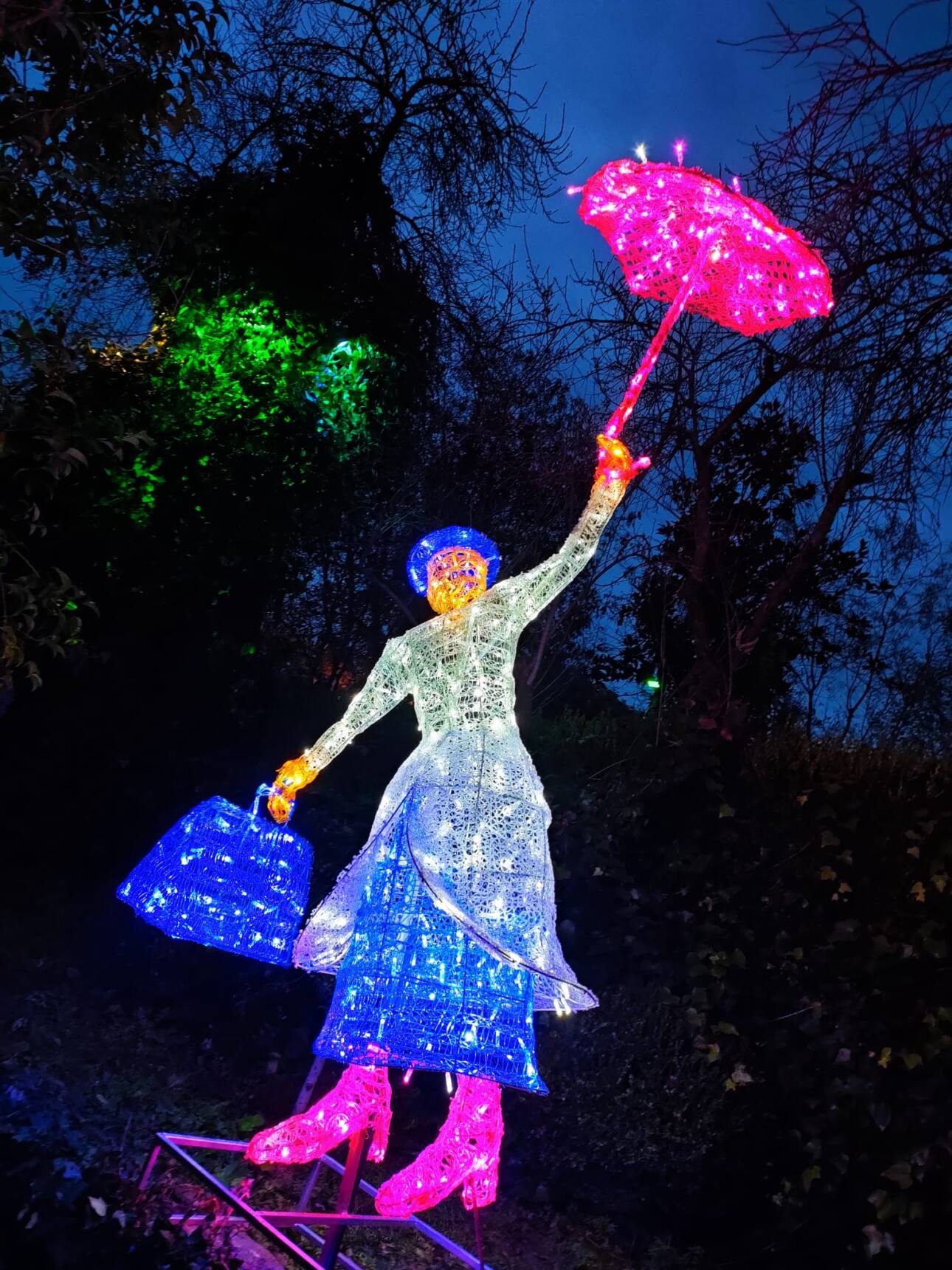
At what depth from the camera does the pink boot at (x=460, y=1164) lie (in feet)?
8.77

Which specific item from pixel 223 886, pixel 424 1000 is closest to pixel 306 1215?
pixel 424 1000

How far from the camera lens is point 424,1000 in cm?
264

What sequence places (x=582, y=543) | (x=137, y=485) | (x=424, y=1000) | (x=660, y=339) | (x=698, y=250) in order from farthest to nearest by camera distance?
(x=137, y=485), (x=698, y=250), (x=582, y=543), (x=660, y=339), (x=424, y=1000)

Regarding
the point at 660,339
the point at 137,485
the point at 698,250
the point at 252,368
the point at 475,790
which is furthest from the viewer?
the point at 252,368

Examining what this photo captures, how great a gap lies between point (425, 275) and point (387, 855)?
182 inches

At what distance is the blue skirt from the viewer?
102 inches

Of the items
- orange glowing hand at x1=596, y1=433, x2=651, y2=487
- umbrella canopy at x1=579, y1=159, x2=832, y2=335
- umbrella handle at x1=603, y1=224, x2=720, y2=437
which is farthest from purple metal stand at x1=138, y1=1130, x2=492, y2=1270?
umbrella canopy at x1=579, y1=159, x2=832, y2=335

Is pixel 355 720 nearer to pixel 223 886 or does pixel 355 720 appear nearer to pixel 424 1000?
pixel 223 886

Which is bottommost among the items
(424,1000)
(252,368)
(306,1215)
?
(306,1215)

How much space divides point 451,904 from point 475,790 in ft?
1.20

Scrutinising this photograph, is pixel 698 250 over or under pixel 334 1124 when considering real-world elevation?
over

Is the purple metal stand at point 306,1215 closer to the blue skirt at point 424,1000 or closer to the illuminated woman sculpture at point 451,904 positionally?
the illuminated woman sculpture at point 451,904

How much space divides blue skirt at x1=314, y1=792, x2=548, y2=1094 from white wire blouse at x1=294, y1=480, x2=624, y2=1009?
0.08 m

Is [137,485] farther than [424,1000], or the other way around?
[137,485]
